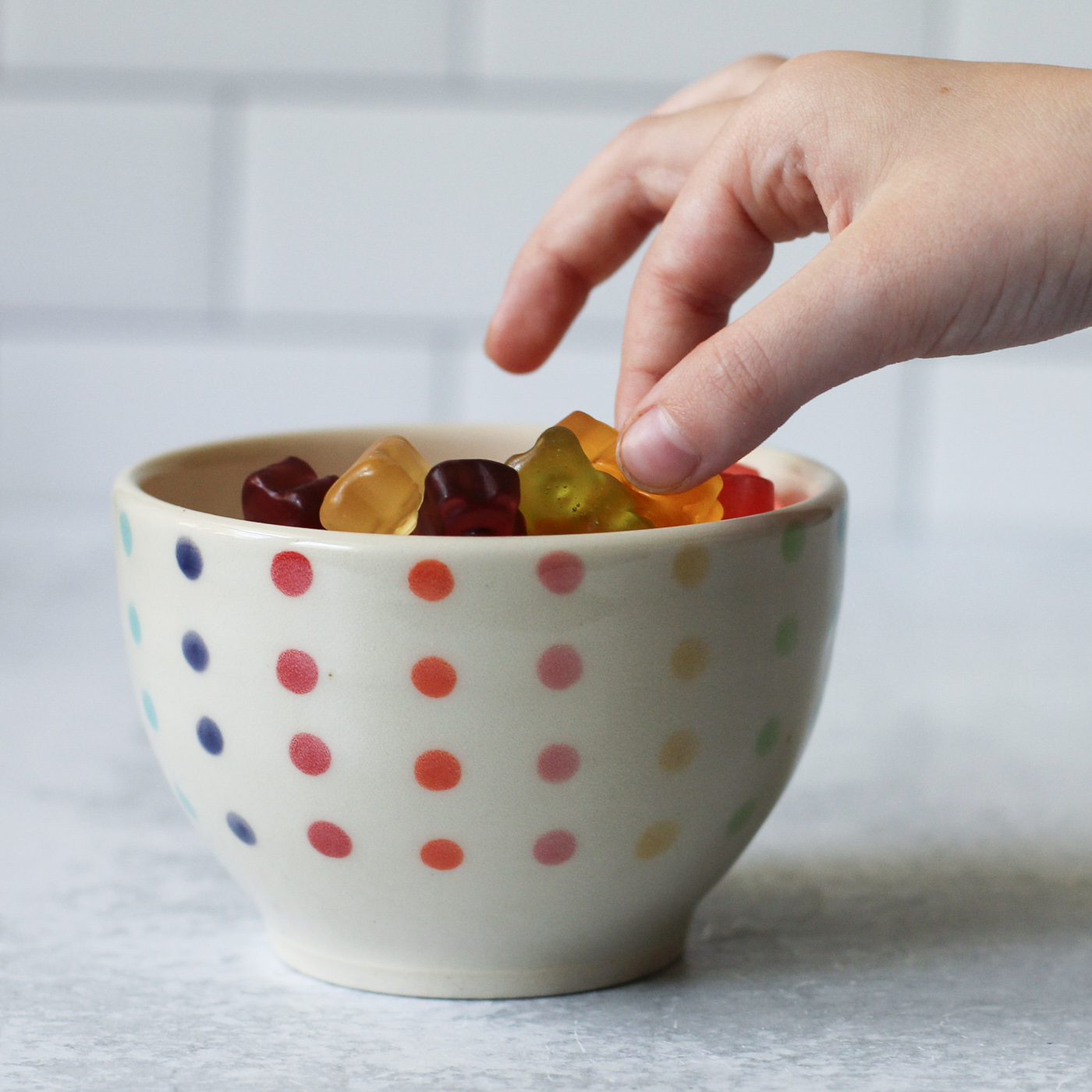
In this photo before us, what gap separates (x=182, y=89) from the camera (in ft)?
4.86

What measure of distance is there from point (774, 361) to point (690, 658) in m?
0.10

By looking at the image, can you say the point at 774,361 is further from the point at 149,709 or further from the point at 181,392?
the point at 181,392

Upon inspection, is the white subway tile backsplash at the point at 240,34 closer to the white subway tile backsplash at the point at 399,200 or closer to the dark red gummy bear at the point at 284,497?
the white subway tile backsplash at the point at 399,200

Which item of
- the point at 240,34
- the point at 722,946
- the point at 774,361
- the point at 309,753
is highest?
the point at 240,34

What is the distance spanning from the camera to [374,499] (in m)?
0.51

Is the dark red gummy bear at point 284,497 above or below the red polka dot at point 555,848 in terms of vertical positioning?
above

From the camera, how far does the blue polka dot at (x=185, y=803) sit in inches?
19.9

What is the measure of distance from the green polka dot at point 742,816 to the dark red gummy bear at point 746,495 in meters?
0.11

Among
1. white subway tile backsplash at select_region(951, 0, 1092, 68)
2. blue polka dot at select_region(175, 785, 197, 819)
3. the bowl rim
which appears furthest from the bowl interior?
white subway tile backsplash at select_region(951, 0, 1092, 68)

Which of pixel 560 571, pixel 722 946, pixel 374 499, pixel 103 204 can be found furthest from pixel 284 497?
pixel 103 204

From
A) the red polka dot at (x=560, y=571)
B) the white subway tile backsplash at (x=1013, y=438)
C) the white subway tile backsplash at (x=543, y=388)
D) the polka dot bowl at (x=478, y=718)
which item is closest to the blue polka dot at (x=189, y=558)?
the polka dot bowl at (x=478, y=718)

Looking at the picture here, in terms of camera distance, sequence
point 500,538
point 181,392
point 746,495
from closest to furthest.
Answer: point 500,538 → point 746,495 → point 181,392

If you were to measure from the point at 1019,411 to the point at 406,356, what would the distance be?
67cm

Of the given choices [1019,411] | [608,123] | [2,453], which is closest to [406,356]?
[608,123]
